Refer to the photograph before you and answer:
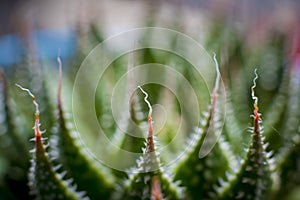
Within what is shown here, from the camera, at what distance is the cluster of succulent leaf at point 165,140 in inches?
13.2

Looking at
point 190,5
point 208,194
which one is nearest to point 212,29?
point 208,194

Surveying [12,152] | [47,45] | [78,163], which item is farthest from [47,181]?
[47,45]

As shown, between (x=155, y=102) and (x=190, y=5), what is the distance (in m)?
0.77

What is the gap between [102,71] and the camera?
1.69 feet

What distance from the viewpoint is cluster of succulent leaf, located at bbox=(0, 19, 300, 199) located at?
0.33 metres

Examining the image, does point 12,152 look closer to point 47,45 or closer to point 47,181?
point 47,181

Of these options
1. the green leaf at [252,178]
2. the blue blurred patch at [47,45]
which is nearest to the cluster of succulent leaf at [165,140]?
the green leaf at [252,178]

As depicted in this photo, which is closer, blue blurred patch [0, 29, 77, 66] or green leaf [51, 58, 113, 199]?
green leaf [51, 58, 113, 199]

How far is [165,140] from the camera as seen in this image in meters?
0.43

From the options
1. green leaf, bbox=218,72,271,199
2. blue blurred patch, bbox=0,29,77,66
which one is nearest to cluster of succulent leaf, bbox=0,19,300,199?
green leaf, bbox=218,72,271,199

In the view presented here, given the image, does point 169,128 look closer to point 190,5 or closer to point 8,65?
point 8,65

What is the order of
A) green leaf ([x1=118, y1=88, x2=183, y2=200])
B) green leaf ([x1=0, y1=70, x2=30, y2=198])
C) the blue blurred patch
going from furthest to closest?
the blue blurred patch < green leaf ([x1=0, y1=70, x2=30, y2=198]) < green leaf ([x1=118, y1=88, x2=183, y2=200])

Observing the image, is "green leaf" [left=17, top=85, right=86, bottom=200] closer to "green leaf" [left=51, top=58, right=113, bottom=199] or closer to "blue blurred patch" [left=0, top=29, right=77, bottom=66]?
"green leaf" [left=51, top=58, right=113, bottom=199]

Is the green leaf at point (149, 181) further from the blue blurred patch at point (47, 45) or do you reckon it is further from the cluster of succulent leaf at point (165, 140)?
the blue blurred patch at point (47, 45)
